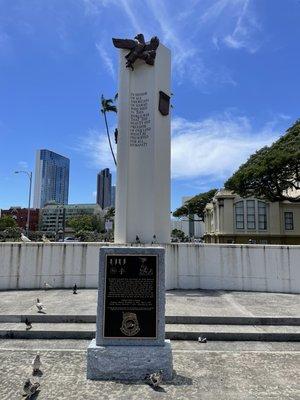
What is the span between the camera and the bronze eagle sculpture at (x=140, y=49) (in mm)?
14422

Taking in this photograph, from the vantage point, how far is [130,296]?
19.4 feet

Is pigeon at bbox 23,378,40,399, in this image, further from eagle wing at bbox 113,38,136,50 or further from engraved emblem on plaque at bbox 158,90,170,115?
eagle wing at bbox 113,38,136,50

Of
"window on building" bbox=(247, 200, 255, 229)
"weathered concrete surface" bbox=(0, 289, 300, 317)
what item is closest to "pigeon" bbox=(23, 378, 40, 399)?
"weathered concrete surface" bbox=(0, 289, 300, 317)

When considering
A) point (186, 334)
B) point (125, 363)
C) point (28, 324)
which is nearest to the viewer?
point (125, 363)

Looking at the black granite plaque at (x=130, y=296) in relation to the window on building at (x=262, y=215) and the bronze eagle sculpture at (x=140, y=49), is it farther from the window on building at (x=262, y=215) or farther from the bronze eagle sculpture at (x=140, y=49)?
the window on building at (x=262, y=215)

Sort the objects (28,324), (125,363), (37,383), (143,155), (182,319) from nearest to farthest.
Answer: (37,383)
(125,363)
(28,324)
(182,319)
(143,155)

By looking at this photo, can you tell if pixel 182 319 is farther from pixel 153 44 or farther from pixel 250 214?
pixel 250 214

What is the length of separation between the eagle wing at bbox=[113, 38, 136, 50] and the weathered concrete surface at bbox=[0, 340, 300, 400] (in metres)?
11.6

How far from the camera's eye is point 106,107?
35156 millimetres

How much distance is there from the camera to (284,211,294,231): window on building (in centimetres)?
4419

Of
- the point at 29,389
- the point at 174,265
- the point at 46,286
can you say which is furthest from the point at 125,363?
the point at 46,286

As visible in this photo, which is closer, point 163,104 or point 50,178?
point 163,104

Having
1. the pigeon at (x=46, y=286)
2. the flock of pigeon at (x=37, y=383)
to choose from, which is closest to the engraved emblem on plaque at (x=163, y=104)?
the pigeon at (x=46, y=286)

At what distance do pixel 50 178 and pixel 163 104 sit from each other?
530 feet
